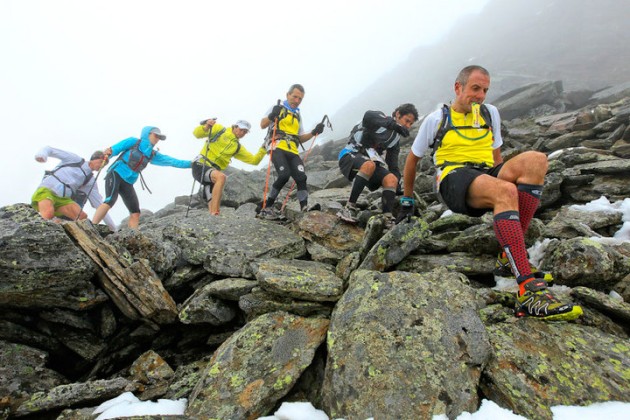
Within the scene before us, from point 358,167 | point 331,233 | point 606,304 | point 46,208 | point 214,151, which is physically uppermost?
point 46,208

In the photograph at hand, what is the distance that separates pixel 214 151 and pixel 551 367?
438 inches

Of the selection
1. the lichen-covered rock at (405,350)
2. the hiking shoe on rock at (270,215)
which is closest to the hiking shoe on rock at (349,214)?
the hiking shoe on rock at (270,215)

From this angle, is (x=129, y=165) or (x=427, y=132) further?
(x=129, y=165)

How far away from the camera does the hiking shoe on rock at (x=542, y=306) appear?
13.2 ft

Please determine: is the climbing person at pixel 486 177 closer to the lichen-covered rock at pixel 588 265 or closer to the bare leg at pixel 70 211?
the lichen-covered rock at pixel 588 265

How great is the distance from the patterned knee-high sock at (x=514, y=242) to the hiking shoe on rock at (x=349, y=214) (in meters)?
4.48

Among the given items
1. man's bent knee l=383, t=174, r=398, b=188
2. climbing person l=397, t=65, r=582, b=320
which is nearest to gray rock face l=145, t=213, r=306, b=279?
man's bent knee l=383, t=174, r=398, b=188

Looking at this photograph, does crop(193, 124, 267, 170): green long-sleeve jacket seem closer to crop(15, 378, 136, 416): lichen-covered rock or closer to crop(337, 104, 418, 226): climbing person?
crop(337, 104, 418, 226): climbing person

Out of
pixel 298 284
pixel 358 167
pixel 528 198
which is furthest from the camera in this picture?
pixel 358 167

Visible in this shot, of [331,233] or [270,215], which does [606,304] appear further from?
[270,215]

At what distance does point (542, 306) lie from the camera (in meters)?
4.11

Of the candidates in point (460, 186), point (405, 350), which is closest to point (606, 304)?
point (460, 186)

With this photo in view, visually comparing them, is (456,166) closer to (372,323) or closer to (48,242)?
(372,323)

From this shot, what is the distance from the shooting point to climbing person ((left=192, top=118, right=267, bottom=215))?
1155 cm
